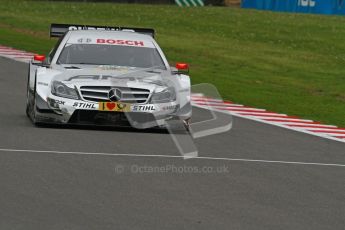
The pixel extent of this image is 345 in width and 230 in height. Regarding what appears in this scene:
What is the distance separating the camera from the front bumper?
1466 cm

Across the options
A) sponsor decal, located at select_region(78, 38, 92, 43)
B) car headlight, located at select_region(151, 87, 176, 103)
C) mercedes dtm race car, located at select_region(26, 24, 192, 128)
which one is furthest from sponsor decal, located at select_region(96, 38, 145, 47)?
car headlight, located at select_region(151, 87, 176, 103)

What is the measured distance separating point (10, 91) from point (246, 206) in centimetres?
1048

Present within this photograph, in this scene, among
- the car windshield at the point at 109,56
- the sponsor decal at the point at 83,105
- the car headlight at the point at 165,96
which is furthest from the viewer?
the car windshield at the point at 109,56

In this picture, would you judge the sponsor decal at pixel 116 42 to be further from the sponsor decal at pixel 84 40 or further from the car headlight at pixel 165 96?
the car headlight at pixel 165 96

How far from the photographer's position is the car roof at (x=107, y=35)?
53.6 ft

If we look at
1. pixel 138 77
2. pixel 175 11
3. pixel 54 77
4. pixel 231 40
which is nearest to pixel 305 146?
pixel 138 77

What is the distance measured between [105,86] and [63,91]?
553 mm

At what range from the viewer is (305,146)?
15.4 meters

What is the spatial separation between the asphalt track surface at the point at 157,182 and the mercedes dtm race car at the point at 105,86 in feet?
0.73

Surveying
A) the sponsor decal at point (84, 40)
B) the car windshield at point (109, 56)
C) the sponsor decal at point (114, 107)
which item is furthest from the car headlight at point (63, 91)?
the sponsor decal at point (84, 40)

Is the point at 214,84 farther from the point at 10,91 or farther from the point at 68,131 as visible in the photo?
the point at 68,131

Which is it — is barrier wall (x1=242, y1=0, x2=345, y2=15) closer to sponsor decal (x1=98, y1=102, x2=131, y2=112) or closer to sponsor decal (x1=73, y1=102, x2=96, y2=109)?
sponsor decal (x1=98, y1=102, x2=131, y2=112)

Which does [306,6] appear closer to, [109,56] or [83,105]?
[109,56]

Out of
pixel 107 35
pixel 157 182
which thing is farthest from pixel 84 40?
pixel 157 182
